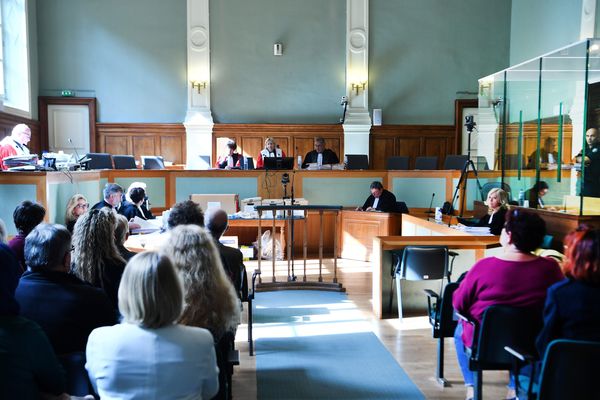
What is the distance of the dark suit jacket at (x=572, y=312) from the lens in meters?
2.03

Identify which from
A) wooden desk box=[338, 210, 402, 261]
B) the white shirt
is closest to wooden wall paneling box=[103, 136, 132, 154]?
wooden desk box=[338, 210, 402, 261]

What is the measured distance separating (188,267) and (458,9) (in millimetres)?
10547

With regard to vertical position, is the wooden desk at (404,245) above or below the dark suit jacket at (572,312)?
below

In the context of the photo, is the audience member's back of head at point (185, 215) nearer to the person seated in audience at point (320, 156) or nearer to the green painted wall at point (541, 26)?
the person seated in audience at point (320, 156)

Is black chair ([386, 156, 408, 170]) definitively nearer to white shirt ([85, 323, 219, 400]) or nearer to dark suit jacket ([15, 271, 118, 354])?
dark suit jacket ([15, 271, 118, 354])

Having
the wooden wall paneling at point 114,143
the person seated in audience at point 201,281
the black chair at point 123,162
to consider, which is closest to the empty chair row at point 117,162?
the black chair at point 123,162

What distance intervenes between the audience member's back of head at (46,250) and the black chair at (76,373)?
36 cm

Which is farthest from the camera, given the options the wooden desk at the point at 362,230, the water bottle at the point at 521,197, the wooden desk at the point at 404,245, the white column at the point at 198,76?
the white column at the point at 198,76

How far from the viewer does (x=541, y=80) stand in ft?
17.9

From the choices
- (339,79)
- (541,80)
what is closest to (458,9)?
(339,79)

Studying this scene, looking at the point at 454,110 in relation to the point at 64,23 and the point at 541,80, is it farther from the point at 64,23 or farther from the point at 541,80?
the point at 64,23

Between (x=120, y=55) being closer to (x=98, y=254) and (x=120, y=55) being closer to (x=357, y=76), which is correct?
(x=357, y=76)

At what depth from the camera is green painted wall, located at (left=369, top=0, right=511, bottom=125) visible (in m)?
11.0

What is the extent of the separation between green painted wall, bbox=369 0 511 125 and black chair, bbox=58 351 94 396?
9.60m
